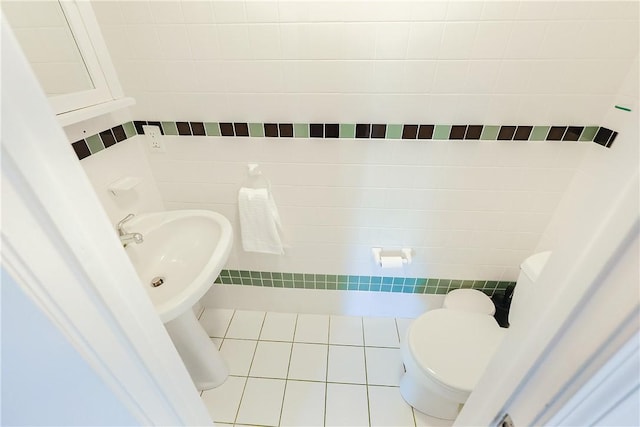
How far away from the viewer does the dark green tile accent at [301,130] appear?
112 cm

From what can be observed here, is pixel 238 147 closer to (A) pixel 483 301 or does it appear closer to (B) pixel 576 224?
(B) pixel 576 224

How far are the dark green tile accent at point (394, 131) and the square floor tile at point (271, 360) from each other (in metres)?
1.22

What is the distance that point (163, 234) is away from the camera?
116cm

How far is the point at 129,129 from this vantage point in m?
1.16

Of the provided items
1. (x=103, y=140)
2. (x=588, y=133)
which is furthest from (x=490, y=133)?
(x=103, y=140)

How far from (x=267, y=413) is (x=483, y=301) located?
117cm

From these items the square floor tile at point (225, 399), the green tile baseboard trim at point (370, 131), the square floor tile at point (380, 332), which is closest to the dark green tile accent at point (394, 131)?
the green tile baseboard trim at point (370, 131)

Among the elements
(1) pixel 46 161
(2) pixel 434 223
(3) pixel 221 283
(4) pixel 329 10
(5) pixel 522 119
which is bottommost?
(3) pixel 221 283

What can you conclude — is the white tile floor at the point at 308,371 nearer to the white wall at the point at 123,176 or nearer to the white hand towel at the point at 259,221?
the white hand towel at the point at 259,221

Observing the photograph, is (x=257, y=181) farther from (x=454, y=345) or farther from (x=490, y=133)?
(x=454, y=345)

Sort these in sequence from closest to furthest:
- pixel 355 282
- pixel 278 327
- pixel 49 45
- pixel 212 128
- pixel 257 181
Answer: pixel 49 45, pixel 212 128, pixel 257 181, pixel 355 282, pixel 278 327

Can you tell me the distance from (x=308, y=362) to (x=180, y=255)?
853 mm

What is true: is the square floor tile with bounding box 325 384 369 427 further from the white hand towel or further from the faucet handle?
the faucet handle

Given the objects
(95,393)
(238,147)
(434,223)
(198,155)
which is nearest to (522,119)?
(434,223)
